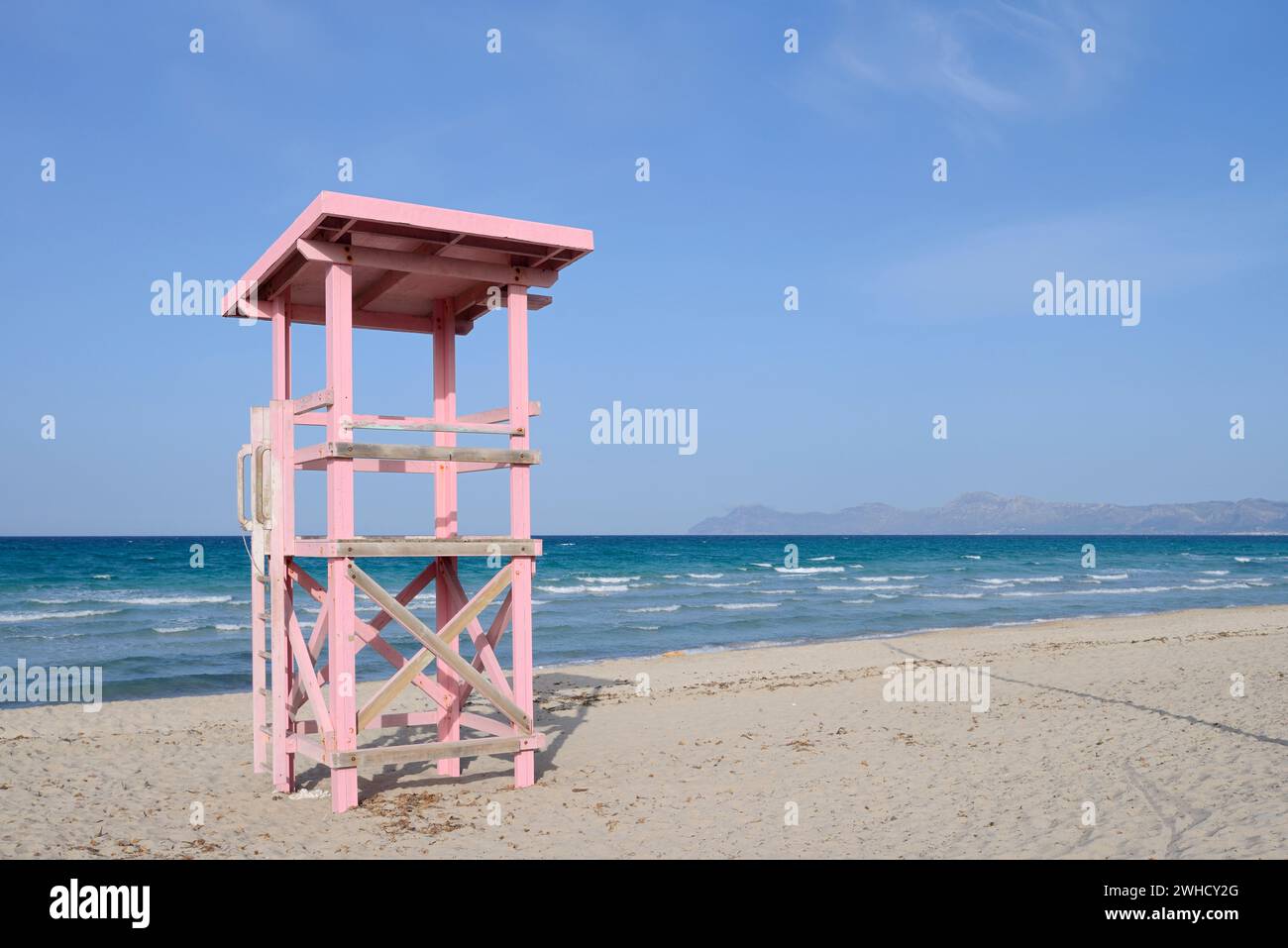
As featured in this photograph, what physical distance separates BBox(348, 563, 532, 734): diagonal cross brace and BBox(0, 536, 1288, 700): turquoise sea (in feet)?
36.1

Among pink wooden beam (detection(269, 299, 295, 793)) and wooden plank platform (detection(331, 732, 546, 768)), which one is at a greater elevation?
pink wooden beam (detection(269, 299, 295, 793))

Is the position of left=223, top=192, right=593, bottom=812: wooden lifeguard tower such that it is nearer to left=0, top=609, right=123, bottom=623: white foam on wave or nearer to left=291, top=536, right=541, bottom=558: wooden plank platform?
left=291, top=536, right=541, bottom=558: wooden plank platform

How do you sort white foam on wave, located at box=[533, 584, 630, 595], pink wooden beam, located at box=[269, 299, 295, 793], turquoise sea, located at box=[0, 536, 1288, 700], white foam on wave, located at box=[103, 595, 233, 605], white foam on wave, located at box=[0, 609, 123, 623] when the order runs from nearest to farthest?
pink wooden beam, located at box=[269, 299, 295, 793] < turquoise sea, located at box=[0, 536, 1288, 700] < white foam on wave, located at box=[0, 609, 123, 623] < white foam on wave, located at box=[103, 595, 233, 605] < white foam on wave, located at box=[533, 584, 630, 595]

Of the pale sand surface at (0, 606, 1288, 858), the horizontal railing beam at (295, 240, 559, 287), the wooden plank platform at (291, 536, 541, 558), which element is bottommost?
the pale sand surface at (0, 606, 1288, 858)

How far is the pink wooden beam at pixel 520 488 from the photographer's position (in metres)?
8.11

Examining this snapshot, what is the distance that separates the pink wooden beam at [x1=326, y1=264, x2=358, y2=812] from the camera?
24.1 ft

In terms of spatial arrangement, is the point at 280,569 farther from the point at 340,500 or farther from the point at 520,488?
the point at 520,488

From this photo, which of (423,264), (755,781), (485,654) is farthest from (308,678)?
(755,781)

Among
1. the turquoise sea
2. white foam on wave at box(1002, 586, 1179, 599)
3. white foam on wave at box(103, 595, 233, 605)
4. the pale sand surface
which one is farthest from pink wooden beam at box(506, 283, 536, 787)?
white foam on wave at box(1002, 586, 1179, 599)

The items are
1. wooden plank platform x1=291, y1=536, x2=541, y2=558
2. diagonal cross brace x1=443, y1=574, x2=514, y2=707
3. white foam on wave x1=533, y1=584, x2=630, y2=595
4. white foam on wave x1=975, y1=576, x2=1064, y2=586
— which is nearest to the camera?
wooden plank platform x1=291, y1=536, x2=541, y2=558

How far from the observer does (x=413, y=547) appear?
25.0ft
